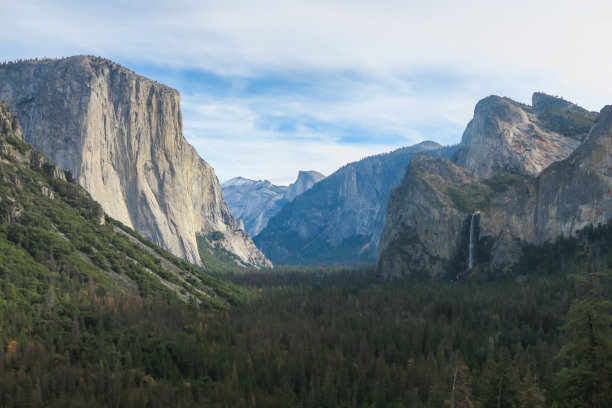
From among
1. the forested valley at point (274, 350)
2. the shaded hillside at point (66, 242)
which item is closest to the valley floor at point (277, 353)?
the forested valley at point (274, 350)

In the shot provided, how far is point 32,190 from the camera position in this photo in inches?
5566

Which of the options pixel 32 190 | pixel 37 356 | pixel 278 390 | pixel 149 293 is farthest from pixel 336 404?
pixel 32 190

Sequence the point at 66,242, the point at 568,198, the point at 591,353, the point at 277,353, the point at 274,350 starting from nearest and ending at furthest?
the point at 591,353 → the point at 277,353 → the point at 274,350 → the point at 66,242 → the point at 568,198

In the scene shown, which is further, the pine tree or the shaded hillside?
Result: the shaded hillside

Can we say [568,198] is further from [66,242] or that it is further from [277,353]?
[66,242]

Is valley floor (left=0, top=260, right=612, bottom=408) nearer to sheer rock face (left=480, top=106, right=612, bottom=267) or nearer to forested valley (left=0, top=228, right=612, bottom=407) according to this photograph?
forested valley (left=0, top=228, right=612, bottom=407)

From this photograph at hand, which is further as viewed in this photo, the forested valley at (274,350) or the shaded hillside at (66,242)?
the shaded hillside at (66,242)

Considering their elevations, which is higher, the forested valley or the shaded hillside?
the shaded hillside

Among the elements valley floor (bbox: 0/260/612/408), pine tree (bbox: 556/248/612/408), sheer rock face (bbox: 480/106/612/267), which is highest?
sheer rock face (bbox: 480/106/612/267)

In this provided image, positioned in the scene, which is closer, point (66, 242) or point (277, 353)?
point (277, 353)

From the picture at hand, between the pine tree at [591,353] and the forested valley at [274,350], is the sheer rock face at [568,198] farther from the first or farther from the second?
the pine tree at [591,353]

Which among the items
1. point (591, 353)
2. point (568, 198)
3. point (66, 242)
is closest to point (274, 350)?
point (66, 242)

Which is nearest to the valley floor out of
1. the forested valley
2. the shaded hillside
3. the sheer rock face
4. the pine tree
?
the forested valley

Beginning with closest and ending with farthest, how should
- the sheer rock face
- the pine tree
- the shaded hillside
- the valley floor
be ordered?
1. the pine tree
2. the valley floor
3. the shaded hillside
4. the sheer rock face
